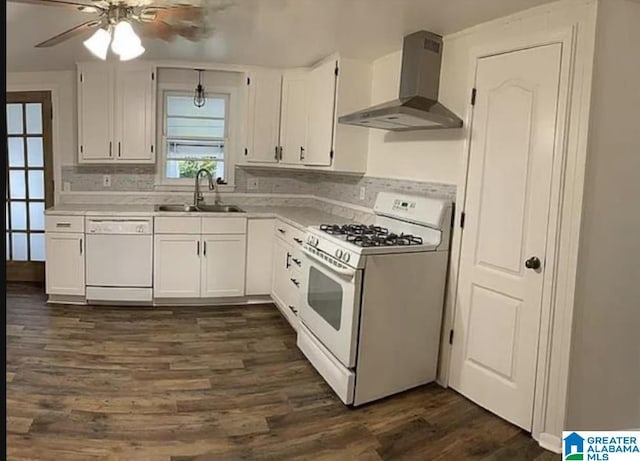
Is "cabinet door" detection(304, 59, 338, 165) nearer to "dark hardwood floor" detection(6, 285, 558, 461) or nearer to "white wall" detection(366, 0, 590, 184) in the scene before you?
"white wall" detection(366, 0, 590, 184)

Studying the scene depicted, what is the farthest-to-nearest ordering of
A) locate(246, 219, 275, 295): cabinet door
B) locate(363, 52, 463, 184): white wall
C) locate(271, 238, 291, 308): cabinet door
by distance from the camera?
locate(246, 219, 275, 295): cabinet door, locate(271, 238, 291, 308): cabinet door, locate(363, 52, 463, 184): white wall

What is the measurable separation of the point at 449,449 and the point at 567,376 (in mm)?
671

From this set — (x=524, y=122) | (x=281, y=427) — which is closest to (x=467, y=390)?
(x=281, y=427)

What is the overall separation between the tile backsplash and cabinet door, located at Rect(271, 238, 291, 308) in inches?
29.0

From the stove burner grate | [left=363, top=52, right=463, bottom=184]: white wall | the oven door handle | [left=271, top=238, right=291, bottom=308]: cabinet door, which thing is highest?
[left=363, top=52, right=463, bottom=184]: white wall

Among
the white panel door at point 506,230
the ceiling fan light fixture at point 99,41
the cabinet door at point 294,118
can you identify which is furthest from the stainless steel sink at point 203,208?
the white panel door at point 506,230

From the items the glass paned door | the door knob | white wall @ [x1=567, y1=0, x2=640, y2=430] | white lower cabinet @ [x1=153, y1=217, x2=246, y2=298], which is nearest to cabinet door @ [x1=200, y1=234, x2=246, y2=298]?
white lower cabinet @ [x1=153, y1=217, x2=246, y2=298]

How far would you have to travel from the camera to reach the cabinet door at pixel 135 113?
4.52 meters

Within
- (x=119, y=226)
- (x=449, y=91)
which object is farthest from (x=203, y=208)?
(x=449, y=91)

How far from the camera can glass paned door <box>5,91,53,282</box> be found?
4898 millimetres

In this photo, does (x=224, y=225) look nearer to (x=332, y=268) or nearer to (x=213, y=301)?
(x=213, y=301)

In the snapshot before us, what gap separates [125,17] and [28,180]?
3.10 m

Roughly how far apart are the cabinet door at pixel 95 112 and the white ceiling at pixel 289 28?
7.1 inches

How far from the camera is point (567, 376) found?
242 cm
